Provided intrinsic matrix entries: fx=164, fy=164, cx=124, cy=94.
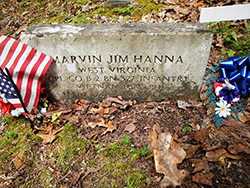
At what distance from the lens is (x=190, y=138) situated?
7.59 feet

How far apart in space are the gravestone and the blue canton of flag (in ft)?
1.81

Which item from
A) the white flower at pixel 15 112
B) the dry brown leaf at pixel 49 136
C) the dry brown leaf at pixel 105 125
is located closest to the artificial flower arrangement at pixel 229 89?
the dry brown leaf at pixel 105 125

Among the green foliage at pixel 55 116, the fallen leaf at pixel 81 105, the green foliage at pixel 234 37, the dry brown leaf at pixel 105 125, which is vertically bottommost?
the dry brown leaf at pixel 105 125

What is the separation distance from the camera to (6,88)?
2.44m

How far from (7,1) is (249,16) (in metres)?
7.23

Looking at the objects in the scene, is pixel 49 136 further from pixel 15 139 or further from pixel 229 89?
pixel 229 89

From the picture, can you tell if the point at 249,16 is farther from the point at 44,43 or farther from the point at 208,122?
the point at 44,43

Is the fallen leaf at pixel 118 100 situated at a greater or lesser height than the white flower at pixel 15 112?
lesser

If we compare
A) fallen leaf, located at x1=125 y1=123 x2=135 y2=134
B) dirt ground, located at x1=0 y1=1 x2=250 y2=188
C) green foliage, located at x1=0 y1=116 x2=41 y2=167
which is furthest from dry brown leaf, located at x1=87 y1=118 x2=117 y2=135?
green foliage, located at x1=0 y1=116 x2=41 y2=167

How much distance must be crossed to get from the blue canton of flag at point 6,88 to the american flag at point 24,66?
2 cm

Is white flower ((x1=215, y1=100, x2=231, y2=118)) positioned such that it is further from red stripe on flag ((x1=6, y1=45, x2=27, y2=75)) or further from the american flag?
red stripe on flag ((x1=6, y1=45, x2=27, y2=75))

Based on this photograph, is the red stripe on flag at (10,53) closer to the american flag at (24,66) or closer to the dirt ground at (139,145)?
the american flag at (24,66)

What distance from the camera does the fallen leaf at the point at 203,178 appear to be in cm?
179

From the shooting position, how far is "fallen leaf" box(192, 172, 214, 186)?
5.88ft
